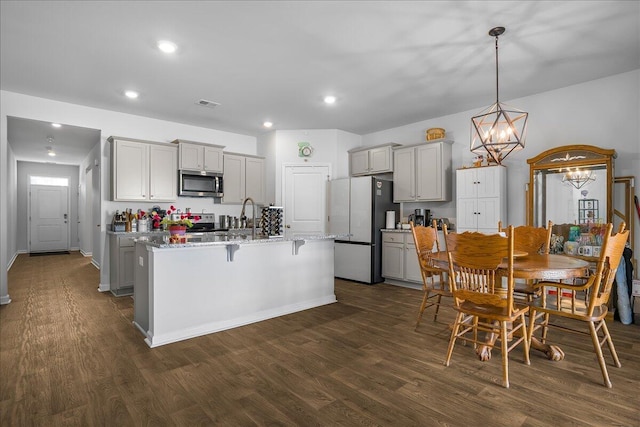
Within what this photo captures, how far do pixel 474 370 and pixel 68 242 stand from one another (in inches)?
458

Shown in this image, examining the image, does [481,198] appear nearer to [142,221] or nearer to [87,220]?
[142,221]

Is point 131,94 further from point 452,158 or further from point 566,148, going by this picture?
point 566,148

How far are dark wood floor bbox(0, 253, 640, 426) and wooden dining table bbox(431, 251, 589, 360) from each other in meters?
0.09

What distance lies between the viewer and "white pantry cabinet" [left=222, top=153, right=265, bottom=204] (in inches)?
246

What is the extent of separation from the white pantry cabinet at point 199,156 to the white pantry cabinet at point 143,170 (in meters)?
0.13

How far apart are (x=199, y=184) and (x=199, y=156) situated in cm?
48

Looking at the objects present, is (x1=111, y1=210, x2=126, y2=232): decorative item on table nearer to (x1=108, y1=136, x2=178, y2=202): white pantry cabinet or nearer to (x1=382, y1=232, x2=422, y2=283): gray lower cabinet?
(x1=108, y1=136, x2=178, y2=202): white pantry cabinet

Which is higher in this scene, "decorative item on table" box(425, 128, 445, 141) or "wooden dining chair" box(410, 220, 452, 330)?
"decorative item on table" box(425, 128, 445, 141)

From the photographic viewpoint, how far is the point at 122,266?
4867 millimetres

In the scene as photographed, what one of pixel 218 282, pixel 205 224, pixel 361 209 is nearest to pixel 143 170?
pixel 205 224

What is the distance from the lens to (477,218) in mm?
4781

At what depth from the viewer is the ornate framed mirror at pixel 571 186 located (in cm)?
384

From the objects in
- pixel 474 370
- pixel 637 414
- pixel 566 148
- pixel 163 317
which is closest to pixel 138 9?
pixel 163 317

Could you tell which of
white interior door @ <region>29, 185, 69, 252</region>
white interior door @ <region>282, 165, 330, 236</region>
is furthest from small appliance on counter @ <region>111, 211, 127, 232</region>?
white interior door @ <region>29, 185, 69, 252</region>
